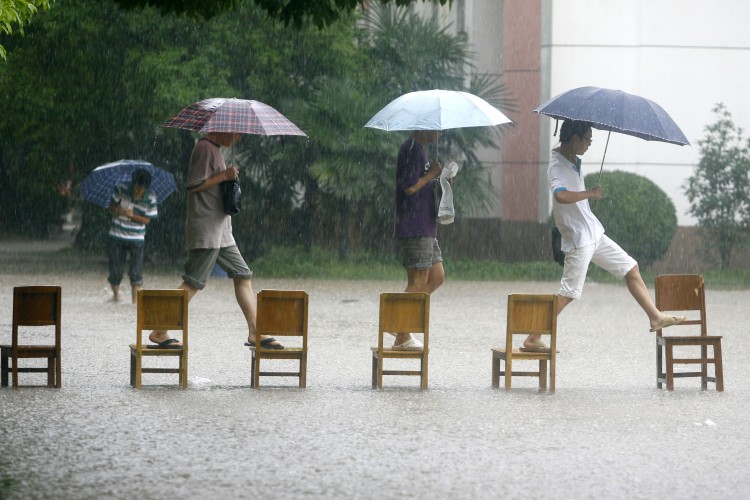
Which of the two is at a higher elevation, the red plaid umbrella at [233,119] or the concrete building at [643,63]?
the concrete building at [643,63]

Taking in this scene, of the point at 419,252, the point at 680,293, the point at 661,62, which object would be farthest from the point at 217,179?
the point at 661,62

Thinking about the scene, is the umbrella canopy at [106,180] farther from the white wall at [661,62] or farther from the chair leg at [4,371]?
the white wall at [661,62]

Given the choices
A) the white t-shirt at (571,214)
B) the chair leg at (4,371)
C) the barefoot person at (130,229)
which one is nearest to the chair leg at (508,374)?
the white t-shirt at (571,214)

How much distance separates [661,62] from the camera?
2420 cm

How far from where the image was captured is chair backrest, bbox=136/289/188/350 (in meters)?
9.06

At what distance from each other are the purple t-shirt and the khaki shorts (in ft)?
4.04

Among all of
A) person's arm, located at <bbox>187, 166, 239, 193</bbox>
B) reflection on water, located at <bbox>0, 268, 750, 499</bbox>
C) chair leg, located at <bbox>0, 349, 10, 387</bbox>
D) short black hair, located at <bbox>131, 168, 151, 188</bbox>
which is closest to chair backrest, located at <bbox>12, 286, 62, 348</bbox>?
chair leg, located at <bbox>0, 349, 10, 387</bbox>

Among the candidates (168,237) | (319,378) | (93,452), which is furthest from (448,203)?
(168,237)

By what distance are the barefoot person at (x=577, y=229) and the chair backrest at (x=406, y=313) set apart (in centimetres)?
110

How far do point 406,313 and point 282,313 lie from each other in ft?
2.69

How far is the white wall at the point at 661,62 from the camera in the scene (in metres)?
24.0

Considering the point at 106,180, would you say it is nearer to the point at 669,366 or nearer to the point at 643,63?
the point at 669,366

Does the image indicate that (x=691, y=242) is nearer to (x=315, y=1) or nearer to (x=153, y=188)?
(x=153, y=188)

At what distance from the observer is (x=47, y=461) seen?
6.71 meters
